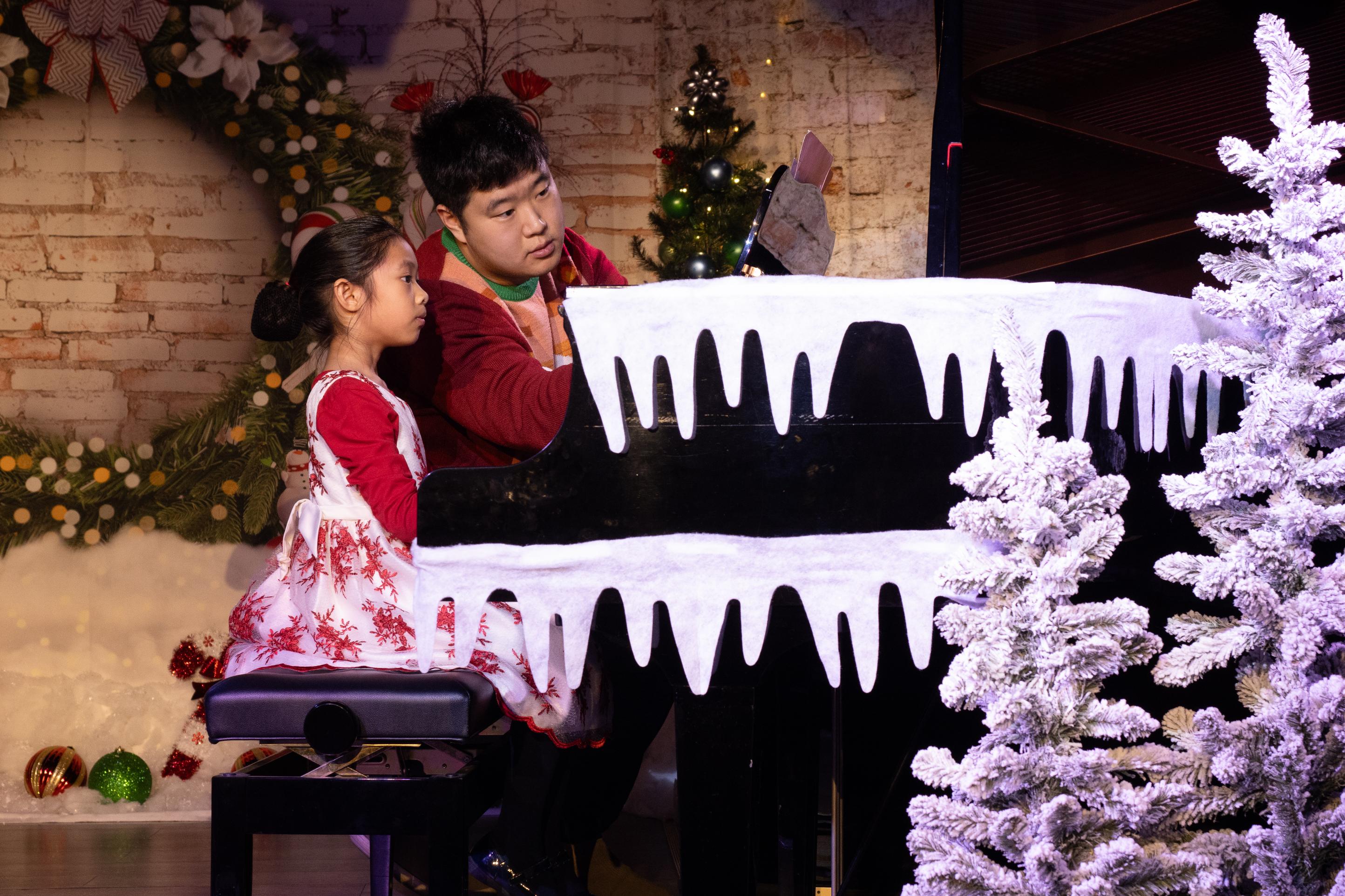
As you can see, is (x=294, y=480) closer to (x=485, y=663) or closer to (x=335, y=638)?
(x=335, y=638)

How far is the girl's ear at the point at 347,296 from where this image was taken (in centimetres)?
170

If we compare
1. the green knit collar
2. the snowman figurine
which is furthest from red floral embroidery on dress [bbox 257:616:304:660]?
the snowman figurine

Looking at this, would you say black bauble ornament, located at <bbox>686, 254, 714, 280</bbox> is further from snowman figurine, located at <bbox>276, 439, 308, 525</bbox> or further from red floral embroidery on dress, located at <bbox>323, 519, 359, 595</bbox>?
red floral embroidery on dress, located at <bbox>323, 519, 359, 595</bbox>

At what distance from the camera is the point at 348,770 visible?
4.56 feet

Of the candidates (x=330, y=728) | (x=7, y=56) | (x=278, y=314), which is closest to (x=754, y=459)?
(x=330, y=728)

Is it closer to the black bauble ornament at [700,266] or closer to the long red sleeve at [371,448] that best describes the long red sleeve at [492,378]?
the long red sleeve at [371,448]

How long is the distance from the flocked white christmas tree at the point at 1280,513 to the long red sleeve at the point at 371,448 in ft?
3.20

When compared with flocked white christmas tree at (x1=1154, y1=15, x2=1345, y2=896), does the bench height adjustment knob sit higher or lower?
lower

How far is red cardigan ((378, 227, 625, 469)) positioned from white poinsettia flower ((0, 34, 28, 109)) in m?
1.97

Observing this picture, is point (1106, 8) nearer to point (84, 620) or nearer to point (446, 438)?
point (446, 438)

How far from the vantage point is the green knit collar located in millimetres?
1813

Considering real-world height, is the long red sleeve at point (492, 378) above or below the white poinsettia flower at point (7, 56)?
below

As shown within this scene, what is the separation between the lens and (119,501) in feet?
9.88

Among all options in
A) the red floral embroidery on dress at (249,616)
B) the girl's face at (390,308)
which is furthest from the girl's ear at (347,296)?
the red floral embroidery on dress at (249,616)
